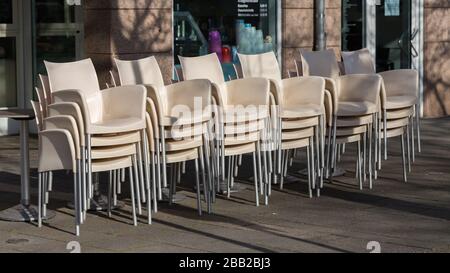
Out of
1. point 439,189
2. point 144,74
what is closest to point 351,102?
point 439,189

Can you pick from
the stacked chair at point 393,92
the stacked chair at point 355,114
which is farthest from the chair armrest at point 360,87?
the stacked chair at point 393,92

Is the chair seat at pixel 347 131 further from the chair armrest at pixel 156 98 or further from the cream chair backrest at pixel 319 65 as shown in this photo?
the chair armrest at pixel 156 98

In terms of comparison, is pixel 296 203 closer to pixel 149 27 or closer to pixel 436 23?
pixel 149 27

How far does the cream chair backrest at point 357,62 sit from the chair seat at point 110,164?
3802mm

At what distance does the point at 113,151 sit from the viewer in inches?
308

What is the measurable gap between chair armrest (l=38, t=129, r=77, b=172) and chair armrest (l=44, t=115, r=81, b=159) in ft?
0.12

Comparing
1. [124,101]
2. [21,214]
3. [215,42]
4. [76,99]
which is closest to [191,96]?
[124,101]

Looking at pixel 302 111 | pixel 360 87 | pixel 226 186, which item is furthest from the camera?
pixel 360 87

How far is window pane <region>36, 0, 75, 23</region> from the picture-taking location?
13141 mm

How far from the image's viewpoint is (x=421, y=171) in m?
10.8

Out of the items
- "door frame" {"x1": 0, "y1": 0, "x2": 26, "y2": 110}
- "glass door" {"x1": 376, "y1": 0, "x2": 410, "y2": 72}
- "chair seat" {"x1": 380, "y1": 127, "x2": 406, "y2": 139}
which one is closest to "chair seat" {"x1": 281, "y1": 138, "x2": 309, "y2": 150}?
"chair seat" {"x1": 380, "y1": 127, "x2": 406, "y2": 139}

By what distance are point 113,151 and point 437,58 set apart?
9.69 m

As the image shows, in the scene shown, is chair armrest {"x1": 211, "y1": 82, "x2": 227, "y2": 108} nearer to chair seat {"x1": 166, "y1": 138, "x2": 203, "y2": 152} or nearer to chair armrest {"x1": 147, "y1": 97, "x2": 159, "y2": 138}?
chair seat {"x1": 166, "y1": 138, "x2": 203, "y2": 152}

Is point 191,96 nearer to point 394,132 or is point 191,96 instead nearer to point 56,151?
point 56,151
